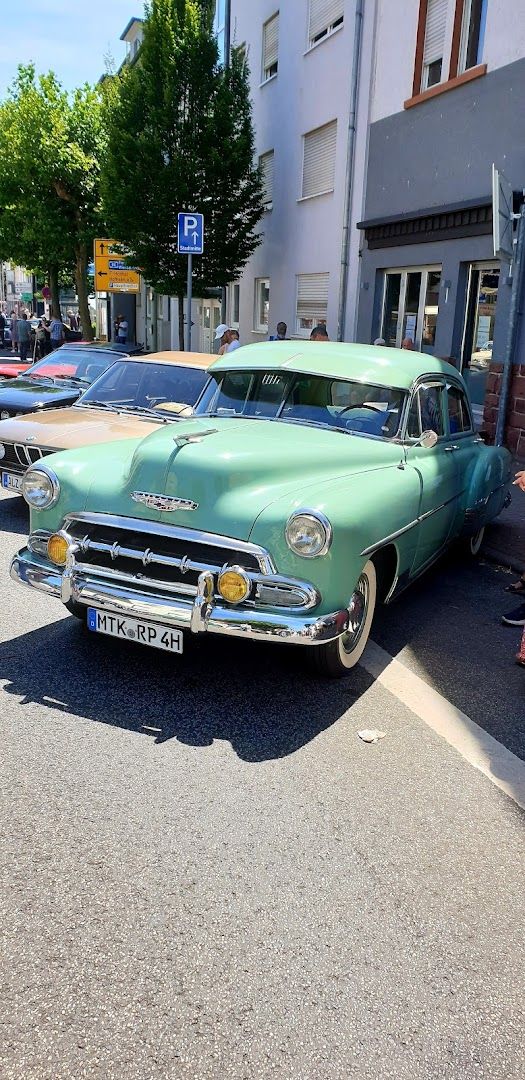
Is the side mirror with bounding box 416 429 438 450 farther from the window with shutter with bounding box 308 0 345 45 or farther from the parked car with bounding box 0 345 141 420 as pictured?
the window with shutter with bounding box 308 0 345 45

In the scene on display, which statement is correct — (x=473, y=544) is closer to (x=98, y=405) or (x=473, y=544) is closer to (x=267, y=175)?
(x=98, y=405)

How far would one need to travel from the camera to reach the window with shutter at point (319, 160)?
56.0 feet

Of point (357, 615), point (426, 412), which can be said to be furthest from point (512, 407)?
point (357, 615)

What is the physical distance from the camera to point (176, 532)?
407cm

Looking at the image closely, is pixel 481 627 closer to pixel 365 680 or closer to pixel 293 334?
pixel 365 680

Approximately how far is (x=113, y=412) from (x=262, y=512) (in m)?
4.24

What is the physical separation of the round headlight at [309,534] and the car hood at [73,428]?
330cm

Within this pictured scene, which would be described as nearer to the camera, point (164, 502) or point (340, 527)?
point (340, 527)

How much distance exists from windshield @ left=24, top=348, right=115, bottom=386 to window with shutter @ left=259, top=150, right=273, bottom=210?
11.3 metres

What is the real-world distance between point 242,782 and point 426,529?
237cm

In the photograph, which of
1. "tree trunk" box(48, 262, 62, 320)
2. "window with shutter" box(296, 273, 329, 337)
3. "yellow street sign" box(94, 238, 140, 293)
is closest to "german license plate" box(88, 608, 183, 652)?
"window with shutter" box(296, 273, 329, 337)

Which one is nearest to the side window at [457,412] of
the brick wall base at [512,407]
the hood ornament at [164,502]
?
the hood ornament at [164,502]

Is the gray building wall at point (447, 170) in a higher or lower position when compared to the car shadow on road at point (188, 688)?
higher

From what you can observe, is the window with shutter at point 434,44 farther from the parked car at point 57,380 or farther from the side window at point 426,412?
the side window at point 426,412
